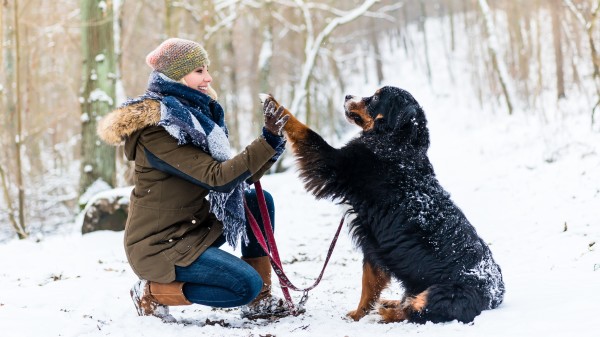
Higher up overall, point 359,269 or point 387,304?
point 387,304

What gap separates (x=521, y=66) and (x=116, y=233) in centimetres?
A: 1812

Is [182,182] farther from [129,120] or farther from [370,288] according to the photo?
[370,288]

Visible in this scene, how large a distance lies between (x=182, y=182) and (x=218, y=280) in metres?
0.57

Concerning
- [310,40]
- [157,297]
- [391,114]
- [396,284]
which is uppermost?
[310,40]

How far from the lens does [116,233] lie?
6.24m

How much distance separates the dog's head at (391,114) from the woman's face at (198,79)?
44.0 inches

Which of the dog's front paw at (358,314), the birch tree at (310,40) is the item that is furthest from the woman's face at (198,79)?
the birch tree at (310,40)

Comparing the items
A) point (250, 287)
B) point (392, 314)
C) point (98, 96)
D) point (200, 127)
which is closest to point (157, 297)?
point (250, 287)

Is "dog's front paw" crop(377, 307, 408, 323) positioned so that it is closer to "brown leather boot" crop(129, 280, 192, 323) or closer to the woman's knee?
the woman's knee

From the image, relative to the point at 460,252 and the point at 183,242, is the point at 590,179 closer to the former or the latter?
the point at 460,252

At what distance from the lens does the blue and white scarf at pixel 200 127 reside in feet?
8.82

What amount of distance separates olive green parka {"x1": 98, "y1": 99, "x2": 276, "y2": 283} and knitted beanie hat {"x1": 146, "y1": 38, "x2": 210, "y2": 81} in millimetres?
236

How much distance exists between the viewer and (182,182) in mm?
2816

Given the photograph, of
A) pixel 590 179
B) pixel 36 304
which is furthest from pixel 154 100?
pixel 590 179
